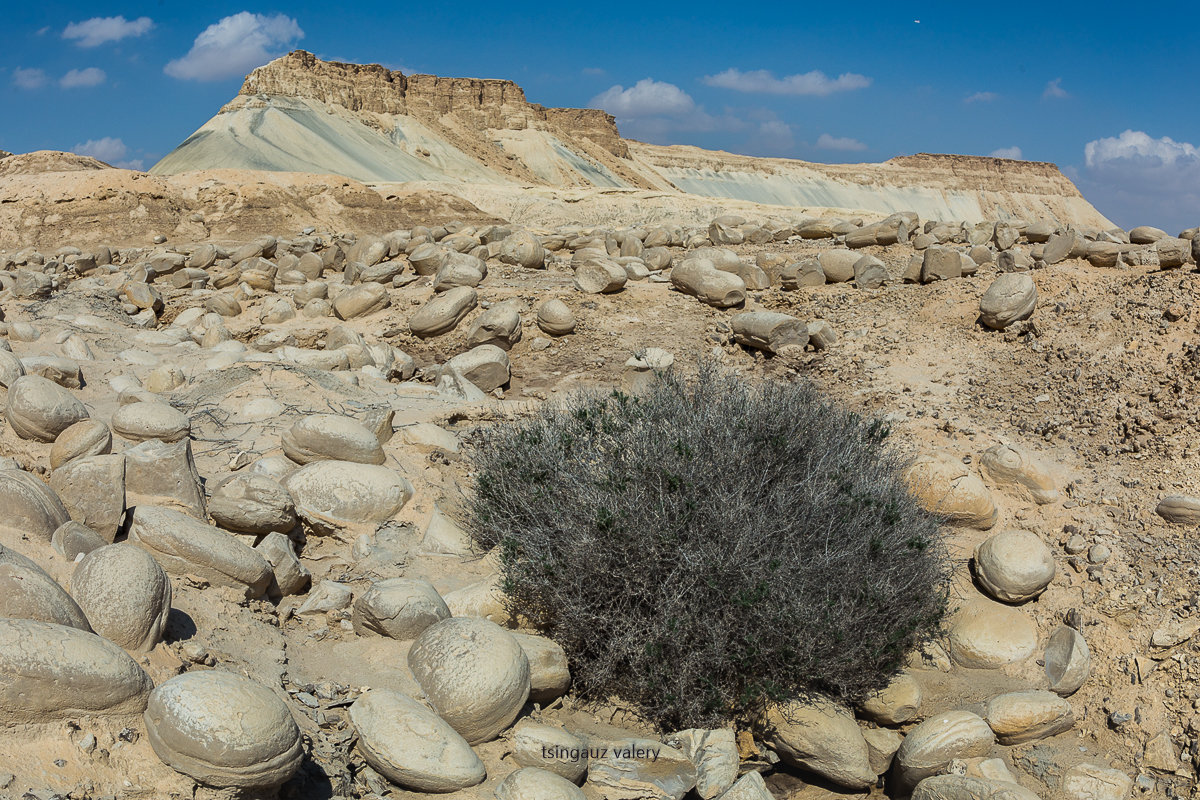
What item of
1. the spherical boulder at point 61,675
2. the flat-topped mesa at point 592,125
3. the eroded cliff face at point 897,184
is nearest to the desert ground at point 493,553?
the spherical boulder at point 61,675

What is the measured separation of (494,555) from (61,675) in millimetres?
2259

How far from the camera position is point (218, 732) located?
236cm

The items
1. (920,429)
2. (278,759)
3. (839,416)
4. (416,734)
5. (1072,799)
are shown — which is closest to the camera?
(278,759)

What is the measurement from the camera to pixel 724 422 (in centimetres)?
455

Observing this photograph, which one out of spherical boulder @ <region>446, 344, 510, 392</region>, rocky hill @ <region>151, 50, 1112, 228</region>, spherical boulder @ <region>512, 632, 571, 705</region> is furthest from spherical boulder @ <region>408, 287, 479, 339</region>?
rocky hill @ <region>151, 50, 1112, 228</region>

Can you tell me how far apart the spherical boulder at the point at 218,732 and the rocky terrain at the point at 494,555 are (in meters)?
0.01

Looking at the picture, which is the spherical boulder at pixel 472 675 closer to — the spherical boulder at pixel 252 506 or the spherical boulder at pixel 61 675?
the spherical boulder at pixel 61 675

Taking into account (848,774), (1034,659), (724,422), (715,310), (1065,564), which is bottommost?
(848,774)

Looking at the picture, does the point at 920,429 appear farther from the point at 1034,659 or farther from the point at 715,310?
the point at 715,310

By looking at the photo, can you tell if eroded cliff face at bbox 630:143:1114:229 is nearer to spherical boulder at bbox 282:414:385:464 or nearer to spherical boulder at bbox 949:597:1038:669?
spherical boulder at bbox 282:414:385:464

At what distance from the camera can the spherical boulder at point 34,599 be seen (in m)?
2.57

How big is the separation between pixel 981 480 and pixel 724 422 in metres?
1.86

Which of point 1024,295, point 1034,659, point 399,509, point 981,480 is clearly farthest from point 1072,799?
point 1024,295

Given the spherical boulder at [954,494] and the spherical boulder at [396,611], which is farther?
the spherical boulder at [954,494]
